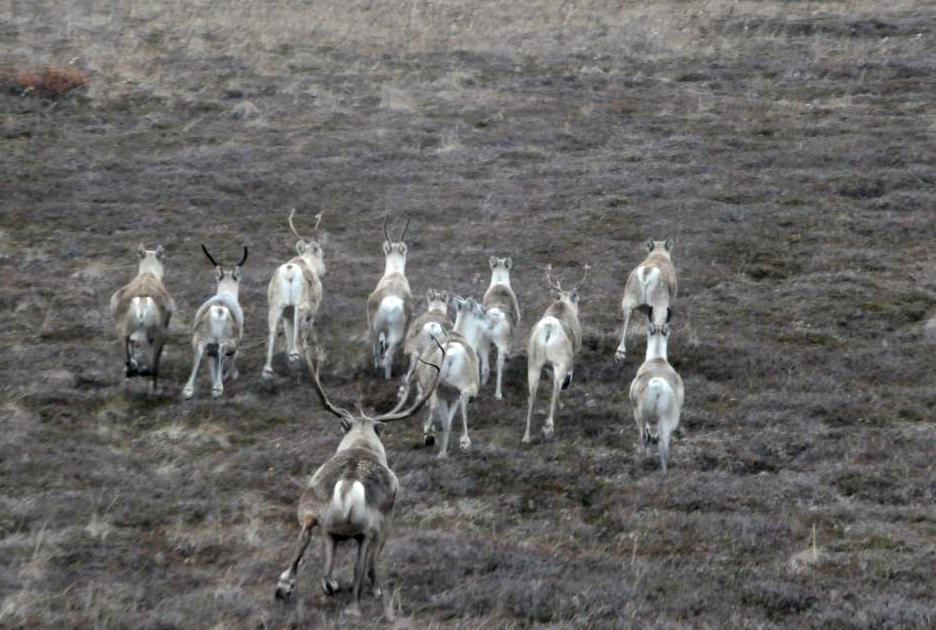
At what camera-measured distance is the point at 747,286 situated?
20.6 meters

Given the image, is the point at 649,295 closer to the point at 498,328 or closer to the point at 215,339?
the point at 498,328

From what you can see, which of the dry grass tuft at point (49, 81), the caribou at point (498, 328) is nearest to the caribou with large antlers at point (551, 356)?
the caribou at point (498, 328)

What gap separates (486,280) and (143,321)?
22.6 feet

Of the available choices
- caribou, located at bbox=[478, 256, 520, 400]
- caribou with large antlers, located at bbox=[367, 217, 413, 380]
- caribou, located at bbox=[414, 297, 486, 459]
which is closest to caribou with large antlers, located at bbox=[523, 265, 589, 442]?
caribou, located at bbox=[414, 297, 486, 459]

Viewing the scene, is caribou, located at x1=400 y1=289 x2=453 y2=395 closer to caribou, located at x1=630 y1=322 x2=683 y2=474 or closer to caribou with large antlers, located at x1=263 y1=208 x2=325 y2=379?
caribou with large antlers, located at x1=263 y1=208 x2=325 y2=379

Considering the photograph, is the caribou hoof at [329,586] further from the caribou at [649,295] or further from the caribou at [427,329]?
the caribou at [649,295]

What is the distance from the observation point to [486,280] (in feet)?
68.8

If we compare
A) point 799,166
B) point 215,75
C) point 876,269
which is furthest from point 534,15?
point 876,269

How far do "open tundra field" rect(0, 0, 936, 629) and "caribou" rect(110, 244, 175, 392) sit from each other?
1.34ft

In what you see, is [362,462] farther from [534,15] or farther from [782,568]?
[534,15]

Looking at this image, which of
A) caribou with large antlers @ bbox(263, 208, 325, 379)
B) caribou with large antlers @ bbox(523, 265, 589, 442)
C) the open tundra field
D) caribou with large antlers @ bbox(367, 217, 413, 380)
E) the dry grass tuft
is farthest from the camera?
the dry grass tuft

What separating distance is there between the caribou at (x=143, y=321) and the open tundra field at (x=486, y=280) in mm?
407

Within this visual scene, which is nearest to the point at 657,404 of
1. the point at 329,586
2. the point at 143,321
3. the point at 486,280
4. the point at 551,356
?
the point at 551,356

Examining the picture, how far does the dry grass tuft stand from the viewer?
32.4 meters
